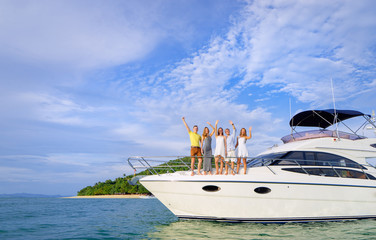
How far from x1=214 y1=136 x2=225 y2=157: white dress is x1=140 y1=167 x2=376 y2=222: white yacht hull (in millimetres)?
775

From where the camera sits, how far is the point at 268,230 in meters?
7.93

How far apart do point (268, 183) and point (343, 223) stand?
3322 millimetres

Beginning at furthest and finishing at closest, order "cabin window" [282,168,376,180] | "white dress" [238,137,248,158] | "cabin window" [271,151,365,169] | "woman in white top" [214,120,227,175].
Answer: "cabin window" [271,151,365,169] < "cabin window" [282,168,376,180] < "white dress" [238,137,248,158] < "woman in white top" [214,120,227,175]

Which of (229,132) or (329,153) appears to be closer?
(229,132)

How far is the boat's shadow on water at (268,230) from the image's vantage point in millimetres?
7234

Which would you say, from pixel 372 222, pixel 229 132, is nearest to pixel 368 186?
pixel 372 222

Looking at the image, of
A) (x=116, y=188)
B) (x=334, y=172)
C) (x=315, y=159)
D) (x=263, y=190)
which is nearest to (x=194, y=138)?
(x=263, y=190)

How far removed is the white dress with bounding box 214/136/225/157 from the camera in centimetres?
874

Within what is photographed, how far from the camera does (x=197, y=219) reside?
29.4 ft

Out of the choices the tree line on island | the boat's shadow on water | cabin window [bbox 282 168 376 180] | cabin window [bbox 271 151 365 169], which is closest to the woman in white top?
the boat's shadow on water

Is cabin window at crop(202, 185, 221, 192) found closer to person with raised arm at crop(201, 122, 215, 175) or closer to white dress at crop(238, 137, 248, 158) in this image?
person with raised arm at crop(201, 122, 215, 175)

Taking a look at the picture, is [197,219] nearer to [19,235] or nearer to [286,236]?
[286,236]

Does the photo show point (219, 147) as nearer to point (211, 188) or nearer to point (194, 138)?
point (194, 138)

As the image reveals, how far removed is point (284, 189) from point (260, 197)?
2.69 feet
